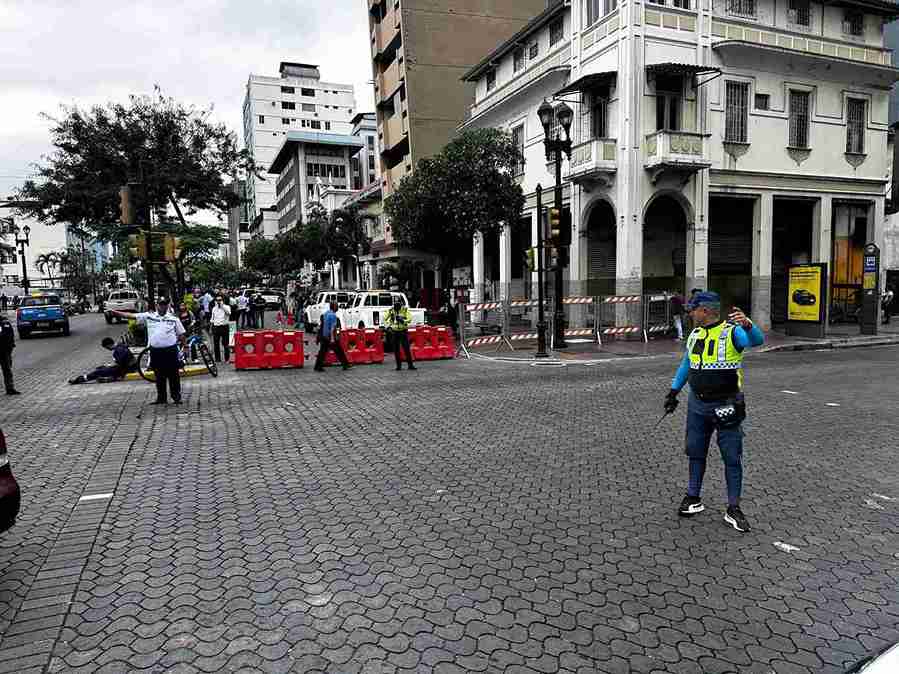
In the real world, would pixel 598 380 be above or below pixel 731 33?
below

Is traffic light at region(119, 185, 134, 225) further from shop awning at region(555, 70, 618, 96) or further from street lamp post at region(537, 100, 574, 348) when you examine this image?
shop awning at region(555, 70, 618, 96)

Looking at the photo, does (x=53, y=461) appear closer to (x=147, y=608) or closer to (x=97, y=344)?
(x=147, y=608)

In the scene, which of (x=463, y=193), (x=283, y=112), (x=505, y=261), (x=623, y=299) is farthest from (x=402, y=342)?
(x=283, y=112)

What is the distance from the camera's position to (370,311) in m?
21.5

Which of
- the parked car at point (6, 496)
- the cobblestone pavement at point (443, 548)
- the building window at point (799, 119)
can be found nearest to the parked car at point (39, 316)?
the cobblestone pavement at point (443, 548)

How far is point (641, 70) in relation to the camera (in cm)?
2094

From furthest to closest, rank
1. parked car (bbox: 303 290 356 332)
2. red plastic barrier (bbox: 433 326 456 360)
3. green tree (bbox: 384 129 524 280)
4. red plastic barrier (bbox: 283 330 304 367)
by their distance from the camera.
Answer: parked car (bbox: 303 290 356 332), green tree (bbox: 384 129 524 280), red plastic barrier (bbox: 433 326 456 360), red plastic barrier (bbox: 283 330 304 367)

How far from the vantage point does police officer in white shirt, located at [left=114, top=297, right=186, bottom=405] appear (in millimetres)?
10414

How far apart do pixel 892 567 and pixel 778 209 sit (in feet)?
81.7

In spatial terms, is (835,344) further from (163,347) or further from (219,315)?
(163,347)

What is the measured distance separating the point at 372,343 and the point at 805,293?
1402 centimetres

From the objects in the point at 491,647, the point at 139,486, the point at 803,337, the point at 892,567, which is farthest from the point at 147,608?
the point at 803,337

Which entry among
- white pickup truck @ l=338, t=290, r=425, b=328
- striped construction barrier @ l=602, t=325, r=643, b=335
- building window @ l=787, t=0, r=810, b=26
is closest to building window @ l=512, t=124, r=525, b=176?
white pickup truck @ l=338, t=290, r=425, b=328

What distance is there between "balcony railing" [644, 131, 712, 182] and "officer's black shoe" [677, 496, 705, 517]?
17.9 metres
